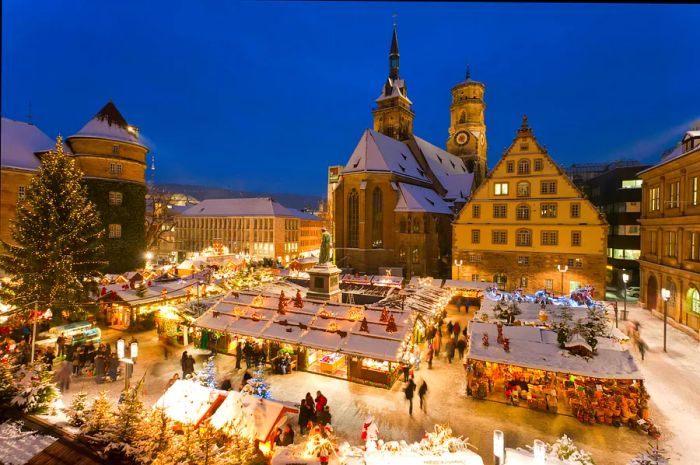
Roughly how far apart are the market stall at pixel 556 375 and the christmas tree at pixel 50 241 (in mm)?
22575

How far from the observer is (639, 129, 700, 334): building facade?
23125mm

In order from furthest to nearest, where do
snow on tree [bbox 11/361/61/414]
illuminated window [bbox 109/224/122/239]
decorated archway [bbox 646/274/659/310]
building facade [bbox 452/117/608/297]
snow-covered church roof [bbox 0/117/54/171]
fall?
illuminated window [bbox 109/224/122/239]
building facade [bbox 452/117/608/297]
snow-covered church roof [bbox 0/117/54/171]
decorated archway [bbox 646/274/659/310]
snow on tree [bbox 11/361/61/414]

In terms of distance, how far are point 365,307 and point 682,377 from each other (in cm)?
1483

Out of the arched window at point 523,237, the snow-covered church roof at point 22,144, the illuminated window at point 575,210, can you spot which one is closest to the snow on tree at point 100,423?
the snow-covered church roof at point 22,144

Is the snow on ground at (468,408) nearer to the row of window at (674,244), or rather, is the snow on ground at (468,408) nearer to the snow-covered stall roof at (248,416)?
the snow-covered stall roof at (248,416)

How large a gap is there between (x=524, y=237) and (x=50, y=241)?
120 feet

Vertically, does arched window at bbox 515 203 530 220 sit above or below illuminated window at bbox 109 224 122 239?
above

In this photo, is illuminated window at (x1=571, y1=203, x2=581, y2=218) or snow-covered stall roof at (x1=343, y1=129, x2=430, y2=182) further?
snow-covered stall roof at (x1=343, y1=129, x2=430, y2=182)

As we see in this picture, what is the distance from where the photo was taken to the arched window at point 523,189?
112 ft

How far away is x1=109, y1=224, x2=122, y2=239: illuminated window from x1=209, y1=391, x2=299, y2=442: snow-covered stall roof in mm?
32667

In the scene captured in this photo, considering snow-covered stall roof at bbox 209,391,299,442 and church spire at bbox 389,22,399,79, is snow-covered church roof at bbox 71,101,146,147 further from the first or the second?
church spire at bbox 389,22,399,79

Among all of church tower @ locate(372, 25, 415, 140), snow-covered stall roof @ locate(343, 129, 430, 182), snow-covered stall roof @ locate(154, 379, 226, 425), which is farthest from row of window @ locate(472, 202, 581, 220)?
snow-covered stall roof @ locate(154, 379, 226, 425)

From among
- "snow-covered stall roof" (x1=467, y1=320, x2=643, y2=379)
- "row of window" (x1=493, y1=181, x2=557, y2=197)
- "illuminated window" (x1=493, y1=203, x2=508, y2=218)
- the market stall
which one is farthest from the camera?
"illuminated window" (x1=493, y1=203, x2=508, y2=218)

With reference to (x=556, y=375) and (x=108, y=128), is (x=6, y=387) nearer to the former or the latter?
(x=556, y=375)
